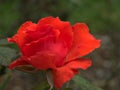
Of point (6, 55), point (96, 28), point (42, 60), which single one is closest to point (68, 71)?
point (42, 60)

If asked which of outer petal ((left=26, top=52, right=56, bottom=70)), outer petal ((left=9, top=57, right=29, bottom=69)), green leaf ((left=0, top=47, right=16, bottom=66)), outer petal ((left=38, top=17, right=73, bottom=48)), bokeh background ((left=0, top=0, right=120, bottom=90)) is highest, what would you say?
outer petal ((left=38, top=17, right=73, bottom=48))

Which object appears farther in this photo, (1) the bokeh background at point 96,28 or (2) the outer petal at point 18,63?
(1) the bokeh background at point 96,28

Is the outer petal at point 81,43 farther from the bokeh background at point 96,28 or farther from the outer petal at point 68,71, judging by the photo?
the bokeh background at point 96,28

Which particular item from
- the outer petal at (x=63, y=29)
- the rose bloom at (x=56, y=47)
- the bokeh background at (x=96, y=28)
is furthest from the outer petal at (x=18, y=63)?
the bokeh background at (x=96, y=28)

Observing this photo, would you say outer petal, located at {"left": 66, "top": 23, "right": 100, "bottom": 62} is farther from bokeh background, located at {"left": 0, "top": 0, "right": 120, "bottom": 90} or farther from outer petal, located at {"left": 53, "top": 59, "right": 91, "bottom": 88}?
bokeh background, located at {"left": 0, "top": 0, "right": 120, "bottom": 90}

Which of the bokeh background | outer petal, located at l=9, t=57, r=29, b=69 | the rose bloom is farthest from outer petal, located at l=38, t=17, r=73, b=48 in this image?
the bokeh background

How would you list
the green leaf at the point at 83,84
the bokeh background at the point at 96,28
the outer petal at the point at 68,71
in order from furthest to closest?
the bokeh background at the point at 96,28 < the green leaf at the point at 83,84 < the outer petal at the point at 68,71
